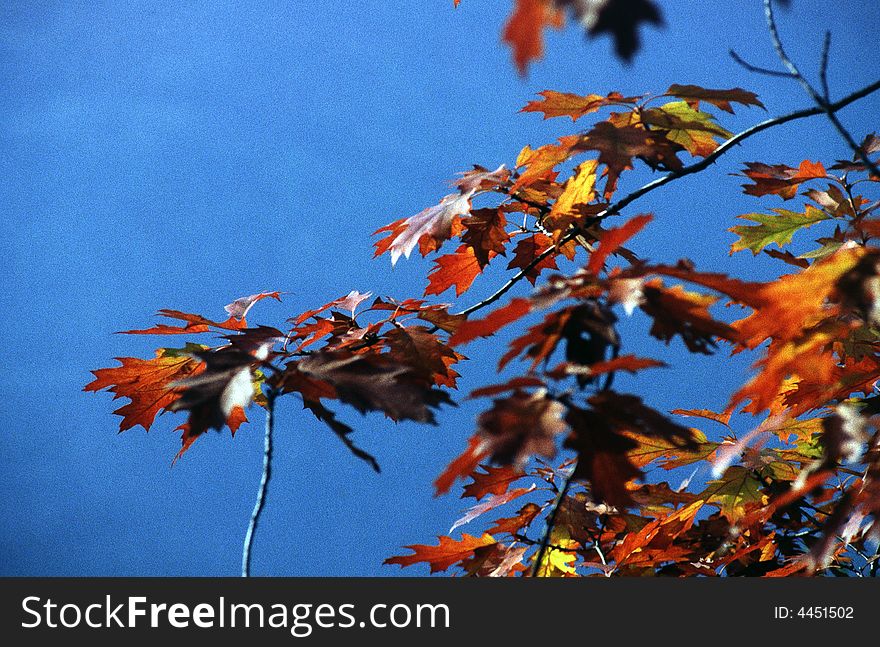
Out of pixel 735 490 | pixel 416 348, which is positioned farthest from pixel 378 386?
pixel 735 490

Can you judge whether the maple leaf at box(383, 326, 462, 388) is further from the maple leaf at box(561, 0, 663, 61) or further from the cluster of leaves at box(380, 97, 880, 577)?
the maple leaf at box(561, 0, 663, 61)

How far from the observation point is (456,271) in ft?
3.32

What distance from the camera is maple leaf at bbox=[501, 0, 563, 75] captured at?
321mm

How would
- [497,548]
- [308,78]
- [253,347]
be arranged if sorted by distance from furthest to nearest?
[308,78] < [497,548] < [253,347]

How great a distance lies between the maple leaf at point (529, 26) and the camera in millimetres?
321

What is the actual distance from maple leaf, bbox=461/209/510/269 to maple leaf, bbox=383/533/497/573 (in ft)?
1.02

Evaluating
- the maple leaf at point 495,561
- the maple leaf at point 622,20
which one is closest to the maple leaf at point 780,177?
the maple leaf at point 495,561

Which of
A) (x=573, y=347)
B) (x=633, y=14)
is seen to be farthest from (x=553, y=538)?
(x=633, y=14)

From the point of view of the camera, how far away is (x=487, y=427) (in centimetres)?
44

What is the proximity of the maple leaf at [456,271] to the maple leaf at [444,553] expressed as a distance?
0.29 meters

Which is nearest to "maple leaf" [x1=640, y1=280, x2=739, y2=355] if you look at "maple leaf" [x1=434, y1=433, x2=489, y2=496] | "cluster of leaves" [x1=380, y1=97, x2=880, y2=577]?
"cluster of leaves" [x1=380, y1=97, x2=880, y2=577]

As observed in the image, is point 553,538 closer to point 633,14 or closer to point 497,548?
point 497,548

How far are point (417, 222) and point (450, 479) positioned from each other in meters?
0.45

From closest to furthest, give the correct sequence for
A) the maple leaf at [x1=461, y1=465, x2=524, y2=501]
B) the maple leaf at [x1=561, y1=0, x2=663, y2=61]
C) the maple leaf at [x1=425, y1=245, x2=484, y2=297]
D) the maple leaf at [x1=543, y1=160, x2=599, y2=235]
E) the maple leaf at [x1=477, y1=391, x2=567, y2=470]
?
the maple leaf at [x1=561, y1=0, x2=663, y2=61], the maple leaf at [x1=477, y1=391, x2=567, y2=470], the maple leaf at [x1=543, y1=160, x2=599, y2=235], the maple leaf at [x1=461, y1=465, x2=524, y2=501], the maple leaf at [x1=425, y1=245, x2=484, y2=297]
